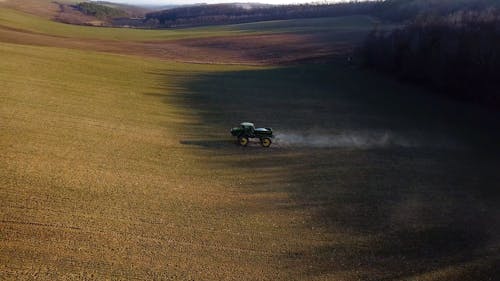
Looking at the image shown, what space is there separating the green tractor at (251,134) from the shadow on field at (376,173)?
0.83 meters

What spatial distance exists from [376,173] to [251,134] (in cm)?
774

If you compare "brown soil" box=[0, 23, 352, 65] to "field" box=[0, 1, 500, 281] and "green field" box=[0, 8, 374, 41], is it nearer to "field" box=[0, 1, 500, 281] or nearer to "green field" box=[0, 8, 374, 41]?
"green field" box=[0, 8, 374, 41]

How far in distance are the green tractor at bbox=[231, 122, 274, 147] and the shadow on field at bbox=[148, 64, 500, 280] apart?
83 centimetres

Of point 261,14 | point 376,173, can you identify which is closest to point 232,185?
point 376,173

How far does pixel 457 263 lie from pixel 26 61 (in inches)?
1565

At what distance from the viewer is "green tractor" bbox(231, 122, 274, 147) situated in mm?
26641

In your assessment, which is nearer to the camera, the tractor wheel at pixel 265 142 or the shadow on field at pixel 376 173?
the shadow on field at pixel 376 173

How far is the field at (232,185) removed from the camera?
14.6 meters

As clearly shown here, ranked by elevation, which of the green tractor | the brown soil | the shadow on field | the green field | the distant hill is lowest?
the shadow on field

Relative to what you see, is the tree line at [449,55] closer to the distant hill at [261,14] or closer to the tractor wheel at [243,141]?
the tractor wheel at [243,141]

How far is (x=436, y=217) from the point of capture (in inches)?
732

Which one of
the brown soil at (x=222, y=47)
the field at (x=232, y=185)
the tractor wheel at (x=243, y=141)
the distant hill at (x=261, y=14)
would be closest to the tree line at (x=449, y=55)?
the field at (x=232, y=185)

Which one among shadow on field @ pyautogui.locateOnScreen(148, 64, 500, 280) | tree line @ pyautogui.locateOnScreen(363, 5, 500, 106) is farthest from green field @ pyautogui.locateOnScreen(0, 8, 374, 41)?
shadow on field @ pyautogui.locateOnScreen(148, 64, 500, 280)

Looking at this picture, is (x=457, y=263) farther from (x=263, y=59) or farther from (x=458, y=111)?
(x=263, y=59)
